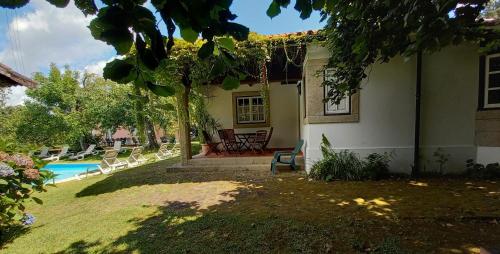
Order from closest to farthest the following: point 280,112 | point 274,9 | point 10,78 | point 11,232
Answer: point 274,9 → point 11,232 → point 10,78 → point 280,112

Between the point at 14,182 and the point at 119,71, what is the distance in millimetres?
5131

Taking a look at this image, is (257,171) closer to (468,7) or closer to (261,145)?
(261,145)

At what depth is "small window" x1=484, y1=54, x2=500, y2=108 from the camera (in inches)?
245

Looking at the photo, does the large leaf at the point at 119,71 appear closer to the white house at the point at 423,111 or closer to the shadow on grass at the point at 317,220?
the shadow on grass at the point at 317,220

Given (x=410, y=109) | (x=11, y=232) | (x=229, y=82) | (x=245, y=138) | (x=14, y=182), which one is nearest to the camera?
(x=229, y=82)

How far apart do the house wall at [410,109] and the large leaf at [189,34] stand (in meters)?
6.42

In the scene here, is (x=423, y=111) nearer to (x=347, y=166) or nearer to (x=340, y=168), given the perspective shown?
(x=347, y=166)

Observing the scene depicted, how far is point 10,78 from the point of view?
15.9 feet

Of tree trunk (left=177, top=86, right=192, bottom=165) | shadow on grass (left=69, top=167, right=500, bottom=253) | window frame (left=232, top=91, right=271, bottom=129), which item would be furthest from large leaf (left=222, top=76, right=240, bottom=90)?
window frame (left=232, top=91, right=271, bottom=129)

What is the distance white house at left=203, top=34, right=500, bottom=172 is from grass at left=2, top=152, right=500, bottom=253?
1.05m

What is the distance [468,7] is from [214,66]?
3.10 m

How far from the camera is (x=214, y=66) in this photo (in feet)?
3.66

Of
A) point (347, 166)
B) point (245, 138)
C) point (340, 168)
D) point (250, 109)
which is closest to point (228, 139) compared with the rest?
point (245, 138)

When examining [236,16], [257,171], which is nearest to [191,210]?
[257,171]
